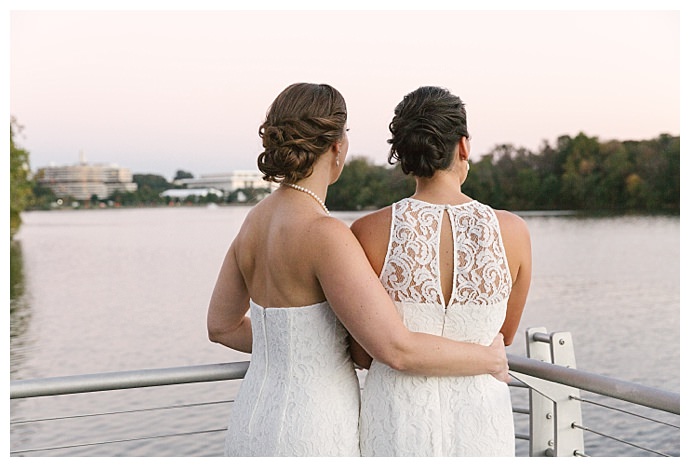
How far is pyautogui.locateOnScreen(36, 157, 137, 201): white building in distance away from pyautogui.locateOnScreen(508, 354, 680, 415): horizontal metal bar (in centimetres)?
5168

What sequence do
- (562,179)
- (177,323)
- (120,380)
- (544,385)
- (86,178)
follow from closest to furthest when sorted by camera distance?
1. (120,380)
2. (544,385)
3. (177,323)
4. (562,179)
5. (86,178)

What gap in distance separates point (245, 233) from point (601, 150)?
53.6 m

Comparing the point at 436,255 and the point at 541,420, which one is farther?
the point at 541,420

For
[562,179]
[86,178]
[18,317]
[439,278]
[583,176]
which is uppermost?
[439,278]

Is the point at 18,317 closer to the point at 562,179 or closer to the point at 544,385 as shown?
the point at 544,385

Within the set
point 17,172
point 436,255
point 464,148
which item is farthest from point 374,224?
point 17,172

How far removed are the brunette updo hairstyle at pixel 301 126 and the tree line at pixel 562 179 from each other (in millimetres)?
39633

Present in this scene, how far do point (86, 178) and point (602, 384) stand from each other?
5745 cm

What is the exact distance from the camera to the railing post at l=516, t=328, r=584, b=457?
101 inches

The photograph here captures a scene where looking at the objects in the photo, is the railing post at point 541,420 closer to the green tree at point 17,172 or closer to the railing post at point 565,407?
the railing post at point 565,407

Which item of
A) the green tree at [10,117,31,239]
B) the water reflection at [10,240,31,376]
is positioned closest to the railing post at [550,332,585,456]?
the water reflection at [10,240,31,376]

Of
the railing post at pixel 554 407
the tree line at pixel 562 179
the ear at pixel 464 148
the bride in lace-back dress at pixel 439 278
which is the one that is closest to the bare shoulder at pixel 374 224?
the bride in lace-back dress at pixel 439 278

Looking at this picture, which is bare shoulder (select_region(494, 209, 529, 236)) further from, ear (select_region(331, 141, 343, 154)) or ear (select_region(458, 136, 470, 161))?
ear (select_region(331, 141, 343, 154))

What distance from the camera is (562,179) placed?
171ft
